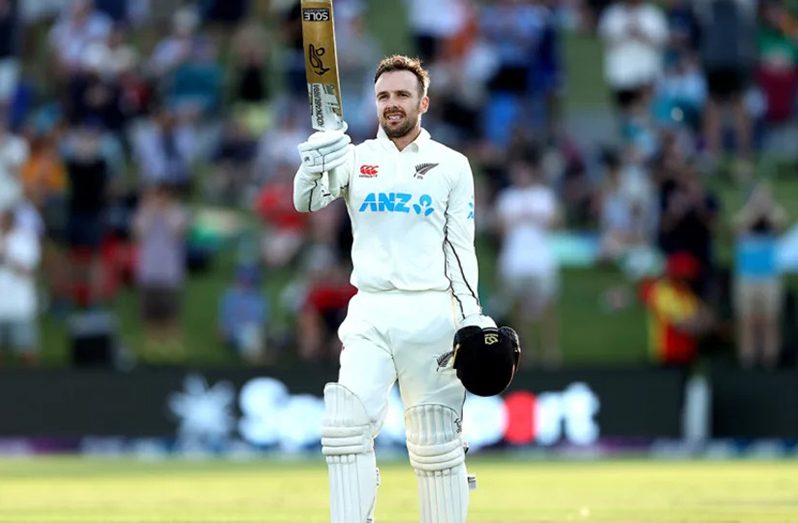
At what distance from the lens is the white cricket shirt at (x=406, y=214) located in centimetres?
796

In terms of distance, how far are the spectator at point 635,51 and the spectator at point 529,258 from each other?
95.3 inches

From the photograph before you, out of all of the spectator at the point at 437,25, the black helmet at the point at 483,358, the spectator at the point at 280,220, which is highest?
the spectator at the point at 437,25

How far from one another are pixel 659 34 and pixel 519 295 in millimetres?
4288

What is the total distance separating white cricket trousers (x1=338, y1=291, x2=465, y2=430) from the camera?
7.91 meters

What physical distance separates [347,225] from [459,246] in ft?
34.6

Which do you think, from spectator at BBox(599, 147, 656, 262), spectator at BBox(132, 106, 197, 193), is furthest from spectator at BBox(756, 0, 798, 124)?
spectator at BBox(132, 106, 197, 193)

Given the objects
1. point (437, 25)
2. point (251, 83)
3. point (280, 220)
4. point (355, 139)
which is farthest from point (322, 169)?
point (251, 83)

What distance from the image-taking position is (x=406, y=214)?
26.1 ft

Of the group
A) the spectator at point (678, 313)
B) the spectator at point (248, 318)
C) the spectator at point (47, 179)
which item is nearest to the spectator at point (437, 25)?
the spectator at point (248, 318)

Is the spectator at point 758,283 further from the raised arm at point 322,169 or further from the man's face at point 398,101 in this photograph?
the raised arm at point 322,169

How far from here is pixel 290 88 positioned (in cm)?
2081

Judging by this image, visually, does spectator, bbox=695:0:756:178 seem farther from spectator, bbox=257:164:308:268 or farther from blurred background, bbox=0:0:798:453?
spectator, bbox=257:164:308:268

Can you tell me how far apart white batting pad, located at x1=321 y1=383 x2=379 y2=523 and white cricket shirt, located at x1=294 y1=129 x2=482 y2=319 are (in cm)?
59

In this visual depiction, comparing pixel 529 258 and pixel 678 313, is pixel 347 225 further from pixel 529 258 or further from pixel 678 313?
pixel 678 313
